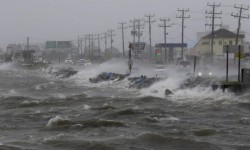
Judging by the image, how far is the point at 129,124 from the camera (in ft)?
64.3

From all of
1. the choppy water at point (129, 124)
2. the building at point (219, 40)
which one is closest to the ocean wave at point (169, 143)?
the choppy water at point (129, 124)

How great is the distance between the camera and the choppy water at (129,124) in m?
15.6

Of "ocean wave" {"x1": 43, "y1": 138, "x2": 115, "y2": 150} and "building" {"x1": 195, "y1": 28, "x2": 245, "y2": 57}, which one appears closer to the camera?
"ocean wave" {"x1": 43, "y1": 138, "x2": 115, "y2": 150}

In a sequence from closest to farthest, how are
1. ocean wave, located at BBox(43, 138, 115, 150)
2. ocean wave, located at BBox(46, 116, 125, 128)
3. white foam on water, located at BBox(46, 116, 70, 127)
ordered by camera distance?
ocean wave, located at BBox(43, 138, 115, 150)
ocean wave, located at BBox(46, 116, 125, 128)
white foam on water, located at BBox(46, 116, 70, 127)

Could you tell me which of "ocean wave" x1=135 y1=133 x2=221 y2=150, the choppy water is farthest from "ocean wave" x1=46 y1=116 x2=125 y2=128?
"ocean wave" x1=135 y1=133 x2=221 y2=150

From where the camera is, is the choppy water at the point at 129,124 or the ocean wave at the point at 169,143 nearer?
the ocean wave at the point at 169,143

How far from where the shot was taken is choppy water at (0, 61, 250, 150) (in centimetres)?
1561

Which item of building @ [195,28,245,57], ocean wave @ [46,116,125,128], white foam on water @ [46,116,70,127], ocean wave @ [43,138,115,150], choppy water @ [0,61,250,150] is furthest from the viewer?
building @ [195,28,245,57]

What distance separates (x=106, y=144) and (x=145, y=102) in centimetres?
1304

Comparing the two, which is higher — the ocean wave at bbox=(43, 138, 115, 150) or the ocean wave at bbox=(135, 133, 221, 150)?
the ocean wave at bbox=(43, 138, 115, 150)

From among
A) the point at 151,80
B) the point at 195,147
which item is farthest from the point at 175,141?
the point at 151,80

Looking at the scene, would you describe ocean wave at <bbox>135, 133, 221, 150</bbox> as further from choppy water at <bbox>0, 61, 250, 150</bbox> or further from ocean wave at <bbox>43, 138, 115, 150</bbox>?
ocean wave at <bbox>43, 138, 115, 150</bbox>

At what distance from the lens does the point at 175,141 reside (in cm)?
1605

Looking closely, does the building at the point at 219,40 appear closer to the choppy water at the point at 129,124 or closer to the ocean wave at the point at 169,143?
the choppy water at the point at 129,124
